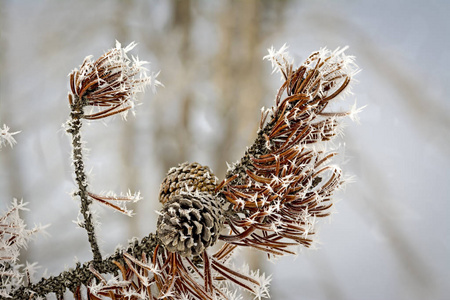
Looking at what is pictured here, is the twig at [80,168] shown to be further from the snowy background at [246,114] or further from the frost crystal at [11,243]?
the snowy background at [246,114]

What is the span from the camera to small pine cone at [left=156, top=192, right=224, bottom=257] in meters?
0.17

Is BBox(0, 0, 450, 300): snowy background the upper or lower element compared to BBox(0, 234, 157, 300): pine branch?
upper

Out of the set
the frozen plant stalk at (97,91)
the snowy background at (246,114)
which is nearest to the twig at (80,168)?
the frozen plant stalk at (97,91)

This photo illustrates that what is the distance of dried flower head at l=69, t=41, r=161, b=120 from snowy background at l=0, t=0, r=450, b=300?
1.19 ft

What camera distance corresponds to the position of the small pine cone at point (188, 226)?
17 centimetres

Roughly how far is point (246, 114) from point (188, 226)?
1.35ft

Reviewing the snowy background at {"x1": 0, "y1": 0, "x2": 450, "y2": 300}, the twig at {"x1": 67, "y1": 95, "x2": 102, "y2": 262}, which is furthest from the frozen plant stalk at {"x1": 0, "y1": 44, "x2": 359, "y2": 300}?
the snowy background at {"x1": 0, "y1": 0, "x2": 450, "y2": 300}

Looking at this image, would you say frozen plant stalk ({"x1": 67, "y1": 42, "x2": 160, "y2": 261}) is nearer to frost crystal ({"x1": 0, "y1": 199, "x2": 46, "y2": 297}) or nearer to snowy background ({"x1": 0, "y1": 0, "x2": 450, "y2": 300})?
frost crystal ({"x1": 0, "y1": 199, "x2": 46, "y2": 297})

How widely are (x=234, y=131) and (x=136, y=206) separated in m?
0.17

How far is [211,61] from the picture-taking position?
56 cm

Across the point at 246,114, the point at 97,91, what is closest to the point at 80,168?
the point at 97,91

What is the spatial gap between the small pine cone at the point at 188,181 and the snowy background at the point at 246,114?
35cm

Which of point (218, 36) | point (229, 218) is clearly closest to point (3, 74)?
point (218, 36)

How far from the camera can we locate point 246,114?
1.86 ft
